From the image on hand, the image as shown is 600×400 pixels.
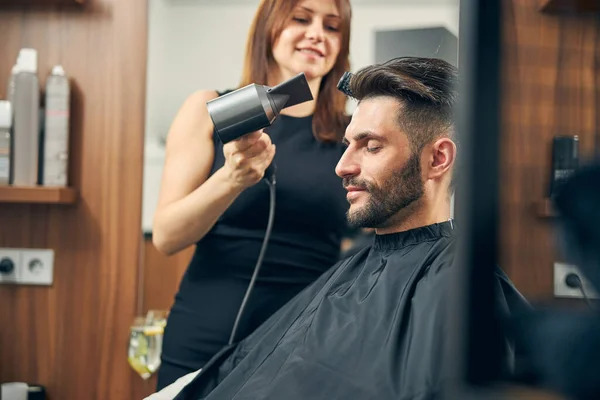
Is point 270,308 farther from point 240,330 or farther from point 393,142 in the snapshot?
point 393,142

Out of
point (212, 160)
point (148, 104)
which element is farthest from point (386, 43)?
point (148, 104)

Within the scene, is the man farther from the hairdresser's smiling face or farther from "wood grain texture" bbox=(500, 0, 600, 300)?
"wood grain texture" bbox=(500, 0, 600, 300)

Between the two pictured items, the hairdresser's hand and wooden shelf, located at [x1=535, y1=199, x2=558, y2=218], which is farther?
the hairdresser's hand

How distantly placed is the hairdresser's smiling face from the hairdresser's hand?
25cm

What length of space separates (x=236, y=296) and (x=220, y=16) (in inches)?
41.5

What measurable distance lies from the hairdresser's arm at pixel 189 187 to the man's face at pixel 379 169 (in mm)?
264

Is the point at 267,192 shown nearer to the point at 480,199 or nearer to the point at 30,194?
the point at 30,194

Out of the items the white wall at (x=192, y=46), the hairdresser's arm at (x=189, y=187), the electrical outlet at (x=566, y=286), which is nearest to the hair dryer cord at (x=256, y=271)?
the hairdresser's arm at (x=189, y=187)

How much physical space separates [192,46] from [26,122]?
0.62m

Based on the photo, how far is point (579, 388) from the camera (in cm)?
40

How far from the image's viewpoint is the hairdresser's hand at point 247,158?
1376mm

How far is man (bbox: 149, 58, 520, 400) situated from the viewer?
1.19 meters

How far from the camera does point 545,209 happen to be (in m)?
0.46

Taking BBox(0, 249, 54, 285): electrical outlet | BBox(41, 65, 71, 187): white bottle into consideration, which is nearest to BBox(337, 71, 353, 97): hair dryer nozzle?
BBox(41, 65, 71, 187): white bottle
